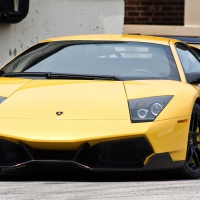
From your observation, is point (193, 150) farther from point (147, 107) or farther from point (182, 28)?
point (182, 28)

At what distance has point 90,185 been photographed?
234 inches

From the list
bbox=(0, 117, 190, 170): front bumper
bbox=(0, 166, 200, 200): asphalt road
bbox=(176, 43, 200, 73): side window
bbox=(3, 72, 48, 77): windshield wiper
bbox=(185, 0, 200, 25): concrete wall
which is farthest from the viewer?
bbox=(185, 0, 200, 25): concrete wall

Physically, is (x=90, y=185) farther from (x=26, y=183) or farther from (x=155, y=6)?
(x=155, y=6)

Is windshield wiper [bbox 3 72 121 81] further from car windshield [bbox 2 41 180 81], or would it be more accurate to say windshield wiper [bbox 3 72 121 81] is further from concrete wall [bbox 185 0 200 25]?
concrete wall [bbox 185 0 200 25]

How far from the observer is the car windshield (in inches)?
285

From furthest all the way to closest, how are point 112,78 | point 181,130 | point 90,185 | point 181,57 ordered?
point 181,57, point 112,78, point 181,130, point 90,185

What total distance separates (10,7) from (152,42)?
6.43 meters

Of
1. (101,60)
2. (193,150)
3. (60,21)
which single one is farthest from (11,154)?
(60,21)

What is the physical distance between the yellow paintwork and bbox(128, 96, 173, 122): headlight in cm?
4

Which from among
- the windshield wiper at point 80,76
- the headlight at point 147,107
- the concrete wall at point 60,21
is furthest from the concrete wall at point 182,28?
the headlight at point 147,107

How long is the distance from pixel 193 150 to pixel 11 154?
4.81ft

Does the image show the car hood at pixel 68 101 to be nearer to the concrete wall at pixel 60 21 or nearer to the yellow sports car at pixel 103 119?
the yellow sports car at pixel 103 119

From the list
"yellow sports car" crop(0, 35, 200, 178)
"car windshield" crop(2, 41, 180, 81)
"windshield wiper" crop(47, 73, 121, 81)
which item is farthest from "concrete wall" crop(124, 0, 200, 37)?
"windshield wiper" crop(47, 73, 121, 81)

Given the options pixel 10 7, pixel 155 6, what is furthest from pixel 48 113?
pixel 155 6
